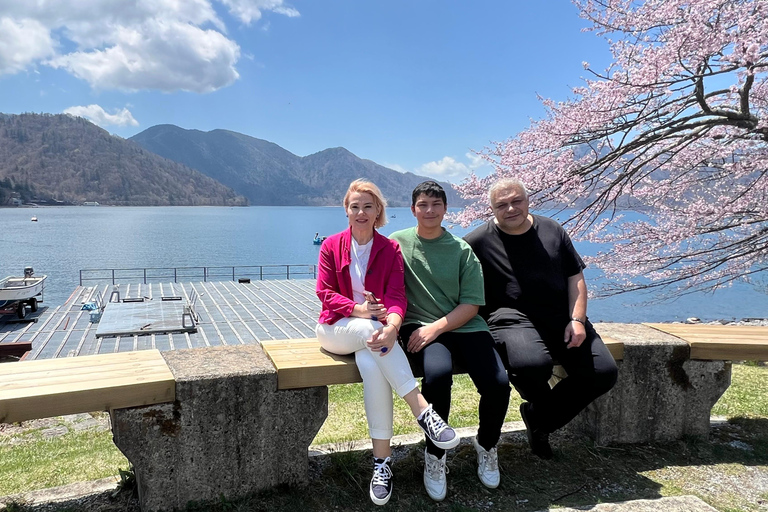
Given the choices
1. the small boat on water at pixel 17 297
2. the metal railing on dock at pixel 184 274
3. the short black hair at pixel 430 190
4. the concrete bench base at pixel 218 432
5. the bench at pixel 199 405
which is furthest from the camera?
the metal railing on dock at pixel 184 274

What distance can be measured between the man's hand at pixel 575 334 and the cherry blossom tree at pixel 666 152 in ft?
14.1

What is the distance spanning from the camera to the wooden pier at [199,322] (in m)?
21.8

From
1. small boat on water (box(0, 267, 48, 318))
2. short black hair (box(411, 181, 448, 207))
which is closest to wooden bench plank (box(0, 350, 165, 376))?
short black hair (box(411, 181, 448, 207))

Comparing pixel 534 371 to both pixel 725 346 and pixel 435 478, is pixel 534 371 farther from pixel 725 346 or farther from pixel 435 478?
pixel 725 346

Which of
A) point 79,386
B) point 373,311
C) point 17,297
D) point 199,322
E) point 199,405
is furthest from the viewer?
point 17,297

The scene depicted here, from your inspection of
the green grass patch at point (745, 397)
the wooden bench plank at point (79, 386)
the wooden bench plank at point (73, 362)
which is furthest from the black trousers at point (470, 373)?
the green grass patch at point (745, 397)

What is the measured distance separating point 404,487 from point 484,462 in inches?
16.0

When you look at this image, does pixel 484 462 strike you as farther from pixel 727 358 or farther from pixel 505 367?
pixel 727 358

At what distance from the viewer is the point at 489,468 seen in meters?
2.55

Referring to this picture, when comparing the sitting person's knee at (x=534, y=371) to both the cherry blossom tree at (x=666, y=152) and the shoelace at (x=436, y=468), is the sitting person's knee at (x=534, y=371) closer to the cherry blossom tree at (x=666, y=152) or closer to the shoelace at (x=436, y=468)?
the shoelace at (x=436, y=468)

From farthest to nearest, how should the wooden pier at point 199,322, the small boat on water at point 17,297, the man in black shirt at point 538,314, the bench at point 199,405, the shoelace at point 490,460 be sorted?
the small boat on water at point 17,297 < the wooden pier at point 199,322 < the man in black shirt at point 538,314 < the shoelace at point 490,460 < the bench at point 199,405

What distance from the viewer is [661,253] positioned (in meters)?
9.05

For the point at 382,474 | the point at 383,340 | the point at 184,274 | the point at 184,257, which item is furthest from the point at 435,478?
the point at 184,257

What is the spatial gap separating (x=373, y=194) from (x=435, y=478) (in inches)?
55.7
